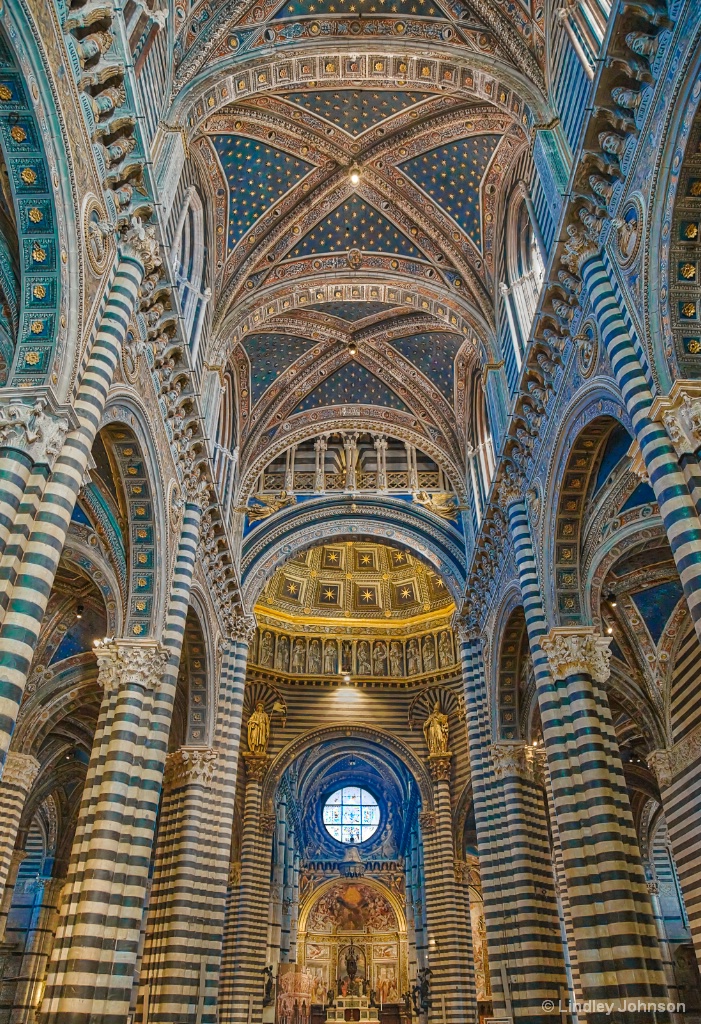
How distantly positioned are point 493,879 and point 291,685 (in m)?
16.1

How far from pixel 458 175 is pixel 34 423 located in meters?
14.4

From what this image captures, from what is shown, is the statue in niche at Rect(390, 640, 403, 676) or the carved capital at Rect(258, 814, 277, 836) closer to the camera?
the carved capital at Rect(258, 814, 277, 836)

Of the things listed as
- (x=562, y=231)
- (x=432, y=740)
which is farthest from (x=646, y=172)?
(x=432, y=740)

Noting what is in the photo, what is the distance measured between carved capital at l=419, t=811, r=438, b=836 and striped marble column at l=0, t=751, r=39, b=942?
16854 mm

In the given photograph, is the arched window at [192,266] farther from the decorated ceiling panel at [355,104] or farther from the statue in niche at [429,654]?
the statue in niche at [429,654]

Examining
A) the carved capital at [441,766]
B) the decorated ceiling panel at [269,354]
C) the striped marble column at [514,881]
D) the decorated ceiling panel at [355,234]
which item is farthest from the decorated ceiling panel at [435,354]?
the carved capital at [441,766]

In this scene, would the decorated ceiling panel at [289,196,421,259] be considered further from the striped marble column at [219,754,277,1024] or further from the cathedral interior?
the striped marble column at [219,754,277,1024]

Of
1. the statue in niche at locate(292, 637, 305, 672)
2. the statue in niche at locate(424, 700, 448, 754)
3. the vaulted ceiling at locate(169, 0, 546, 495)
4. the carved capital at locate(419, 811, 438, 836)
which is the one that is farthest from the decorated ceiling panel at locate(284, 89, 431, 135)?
the carved capital at locate(419, 811, 438, 836)

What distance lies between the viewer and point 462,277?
20.4 m

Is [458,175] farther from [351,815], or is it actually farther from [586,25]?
[351,815]

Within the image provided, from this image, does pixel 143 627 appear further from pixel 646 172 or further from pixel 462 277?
pixel 462 277

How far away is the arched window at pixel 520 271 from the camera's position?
16594 mm

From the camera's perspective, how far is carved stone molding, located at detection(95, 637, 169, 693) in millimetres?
13000

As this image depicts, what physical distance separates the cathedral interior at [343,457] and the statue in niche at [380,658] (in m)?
2.52
